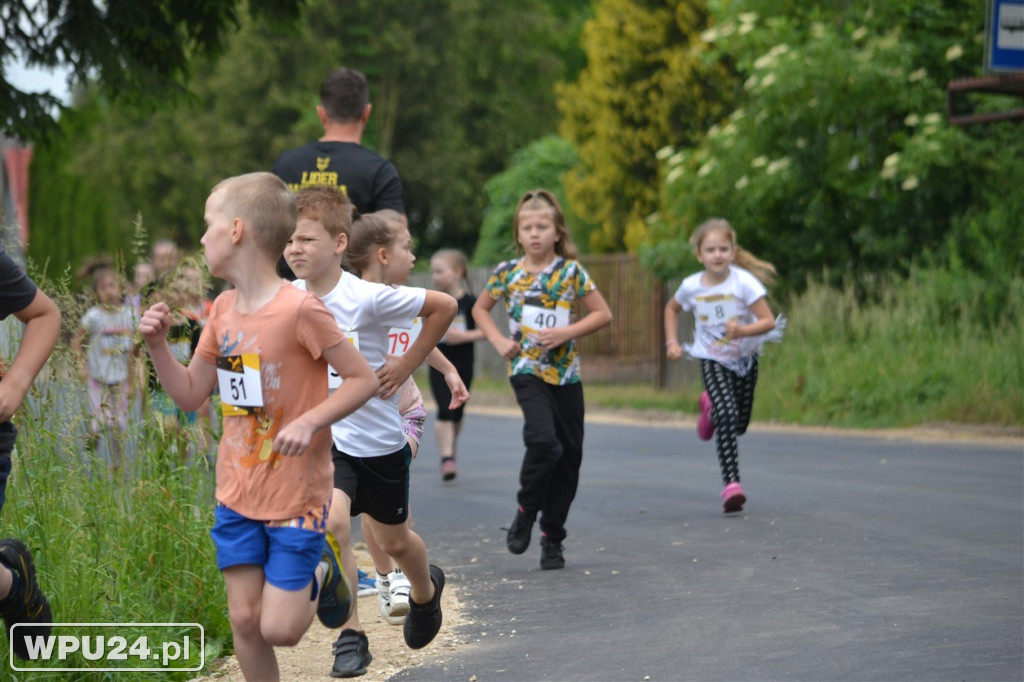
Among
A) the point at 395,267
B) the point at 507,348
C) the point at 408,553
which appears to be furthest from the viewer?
the point at 507,348

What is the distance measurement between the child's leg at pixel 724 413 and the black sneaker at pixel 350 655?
442 cm

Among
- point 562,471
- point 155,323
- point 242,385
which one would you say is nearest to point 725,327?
point 562,471

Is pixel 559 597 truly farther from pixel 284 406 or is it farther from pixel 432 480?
pixel 432 480

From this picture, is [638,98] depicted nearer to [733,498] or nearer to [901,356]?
[901,356]

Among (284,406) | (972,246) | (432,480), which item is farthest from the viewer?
(972,246)

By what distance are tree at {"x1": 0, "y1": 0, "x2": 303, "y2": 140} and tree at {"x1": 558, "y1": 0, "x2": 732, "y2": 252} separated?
18173 millimetres

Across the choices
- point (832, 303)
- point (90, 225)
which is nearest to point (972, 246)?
point (832, 303)

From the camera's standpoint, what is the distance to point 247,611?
173 inches

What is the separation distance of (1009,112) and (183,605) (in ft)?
45.3

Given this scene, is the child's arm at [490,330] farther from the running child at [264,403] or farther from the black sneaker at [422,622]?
the running child at [264,403]

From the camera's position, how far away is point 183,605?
6.12 meters

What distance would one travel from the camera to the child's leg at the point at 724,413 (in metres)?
9.77

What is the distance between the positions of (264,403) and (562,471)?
153 inches

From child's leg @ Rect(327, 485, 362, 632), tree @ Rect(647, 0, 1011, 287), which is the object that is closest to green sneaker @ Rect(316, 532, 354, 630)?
child's leg @ Rect(327, 485, 362, 632)
